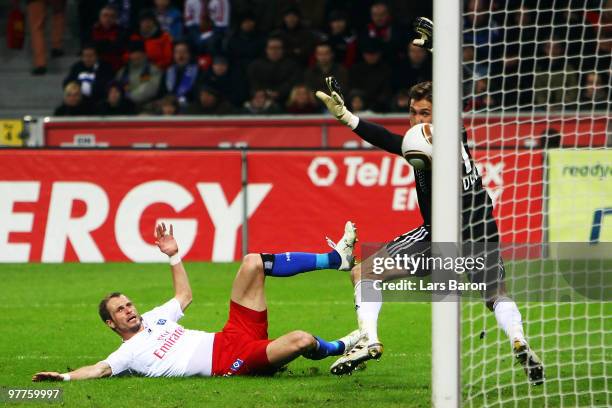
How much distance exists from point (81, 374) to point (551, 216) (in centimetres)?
688

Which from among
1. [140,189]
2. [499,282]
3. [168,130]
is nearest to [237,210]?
[140,189]

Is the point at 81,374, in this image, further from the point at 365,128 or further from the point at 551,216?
the point at 551,216

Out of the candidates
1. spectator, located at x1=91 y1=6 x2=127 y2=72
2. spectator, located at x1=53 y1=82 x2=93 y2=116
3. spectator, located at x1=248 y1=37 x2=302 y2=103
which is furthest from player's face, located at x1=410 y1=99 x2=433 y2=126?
spectator, located at x1=91 y1=6 x2=127 y2=72

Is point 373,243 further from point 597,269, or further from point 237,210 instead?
point 597,269

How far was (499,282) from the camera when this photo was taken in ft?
26.6

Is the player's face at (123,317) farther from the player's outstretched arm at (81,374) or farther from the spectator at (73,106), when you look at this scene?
the spectator at (73,106)

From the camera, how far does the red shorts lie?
335 inches

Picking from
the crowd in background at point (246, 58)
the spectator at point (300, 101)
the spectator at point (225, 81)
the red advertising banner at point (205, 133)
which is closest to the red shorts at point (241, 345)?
the red advertising banner at point (205, 133)

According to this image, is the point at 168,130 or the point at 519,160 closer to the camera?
the point at 519,160

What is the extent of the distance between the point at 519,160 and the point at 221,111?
508 centimetres

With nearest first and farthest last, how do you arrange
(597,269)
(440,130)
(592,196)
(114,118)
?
1. (440,130)
2. (597,269)
3. (592,196)
4. (114,118)

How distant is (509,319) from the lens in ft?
25.8

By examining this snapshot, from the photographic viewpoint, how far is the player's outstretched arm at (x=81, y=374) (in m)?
8.07

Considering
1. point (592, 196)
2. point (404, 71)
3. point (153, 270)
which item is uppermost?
point (404, 71)
